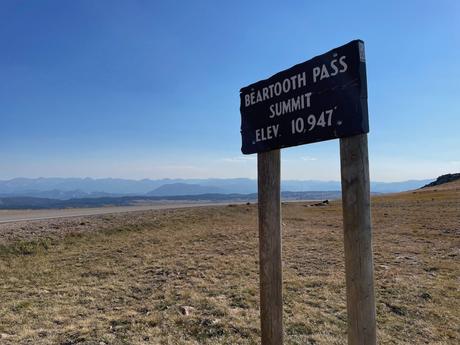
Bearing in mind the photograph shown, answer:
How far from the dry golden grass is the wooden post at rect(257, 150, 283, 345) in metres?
2.10

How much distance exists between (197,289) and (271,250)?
517cm

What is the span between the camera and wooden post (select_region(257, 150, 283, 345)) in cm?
401

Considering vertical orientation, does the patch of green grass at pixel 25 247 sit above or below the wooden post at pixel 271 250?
below

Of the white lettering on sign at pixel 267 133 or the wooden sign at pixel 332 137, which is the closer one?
the wooden sign at pixel 332 137

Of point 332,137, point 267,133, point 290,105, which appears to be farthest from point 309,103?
point 267,133

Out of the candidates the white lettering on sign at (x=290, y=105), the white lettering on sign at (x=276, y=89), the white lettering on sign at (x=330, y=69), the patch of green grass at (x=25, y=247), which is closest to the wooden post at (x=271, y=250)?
the white lettering on sign at (x=290, y=105)

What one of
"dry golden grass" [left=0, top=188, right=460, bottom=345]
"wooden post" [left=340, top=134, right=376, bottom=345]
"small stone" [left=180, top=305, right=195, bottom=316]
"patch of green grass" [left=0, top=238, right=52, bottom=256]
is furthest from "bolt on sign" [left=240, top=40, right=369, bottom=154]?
"patch of green grass" [left=0, top=238, right=52, bottom=256]

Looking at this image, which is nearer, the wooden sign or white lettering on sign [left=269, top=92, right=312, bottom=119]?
the wooden sign

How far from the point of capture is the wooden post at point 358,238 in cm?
310

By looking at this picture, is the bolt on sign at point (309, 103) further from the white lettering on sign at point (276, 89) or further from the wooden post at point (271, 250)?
the wooden post at point (271, 250)

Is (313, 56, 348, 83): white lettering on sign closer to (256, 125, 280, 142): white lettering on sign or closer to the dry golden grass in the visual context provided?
(256, 125, 280, 142): white lettering on sign

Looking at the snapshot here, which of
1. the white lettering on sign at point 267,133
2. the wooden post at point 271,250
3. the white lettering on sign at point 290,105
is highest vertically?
the white lettering on sign at point 290,105

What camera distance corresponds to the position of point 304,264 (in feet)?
37.2

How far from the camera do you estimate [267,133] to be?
3.93 metres
